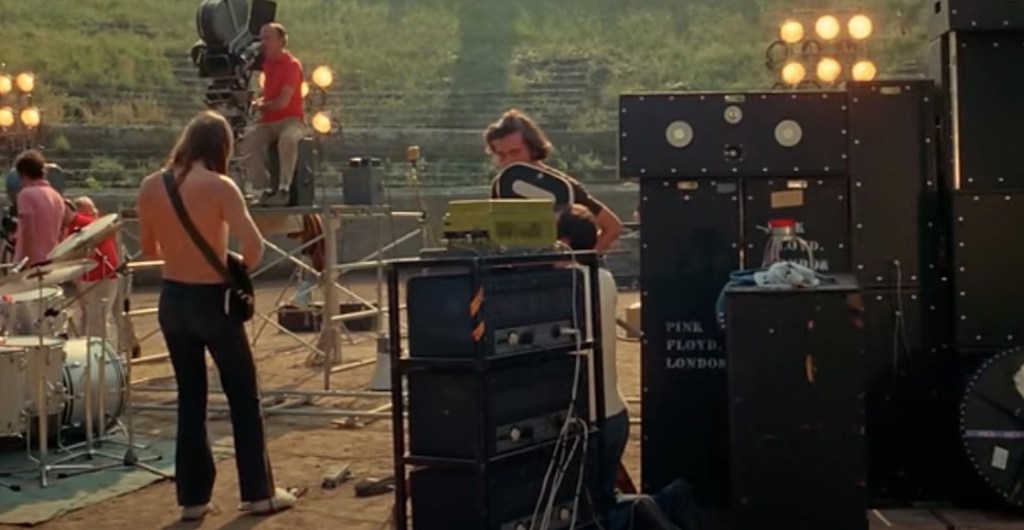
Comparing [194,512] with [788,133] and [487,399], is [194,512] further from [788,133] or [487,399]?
[788,133]

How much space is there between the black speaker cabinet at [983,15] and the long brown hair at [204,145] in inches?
120

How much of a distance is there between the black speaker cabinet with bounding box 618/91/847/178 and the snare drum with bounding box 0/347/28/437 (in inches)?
131

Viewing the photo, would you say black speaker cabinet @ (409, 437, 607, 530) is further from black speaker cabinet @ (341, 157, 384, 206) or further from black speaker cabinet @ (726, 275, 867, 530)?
black speaker cabinet @ (341, 157, 384, 206)

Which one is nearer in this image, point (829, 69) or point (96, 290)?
point (96, 290)

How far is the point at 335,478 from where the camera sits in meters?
6.40

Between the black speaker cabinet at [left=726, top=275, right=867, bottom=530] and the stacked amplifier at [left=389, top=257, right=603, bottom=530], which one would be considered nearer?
the stacked amplifier at [left=389, top=257, right=603, bottom=530]

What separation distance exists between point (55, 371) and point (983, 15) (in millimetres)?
4809

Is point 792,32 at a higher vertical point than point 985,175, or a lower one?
higher

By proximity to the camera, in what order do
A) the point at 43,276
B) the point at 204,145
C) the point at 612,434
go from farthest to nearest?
the point at 43,276
the point at 204,145
the point at 612,434

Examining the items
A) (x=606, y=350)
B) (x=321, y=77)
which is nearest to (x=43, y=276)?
(x=606, y=350)

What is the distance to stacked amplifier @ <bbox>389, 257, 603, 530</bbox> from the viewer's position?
403 centimetres

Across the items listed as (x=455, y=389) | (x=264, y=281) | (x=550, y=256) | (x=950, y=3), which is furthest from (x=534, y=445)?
(x=264, y=281)

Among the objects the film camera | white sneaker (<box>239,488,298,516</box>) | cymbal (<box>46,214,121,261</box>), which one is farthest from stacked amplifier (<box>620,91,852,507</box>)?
the film camera

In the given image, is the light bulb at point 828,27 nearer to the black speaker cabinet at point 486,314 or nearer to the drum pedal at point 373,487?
the drum pedal at point 373,487
